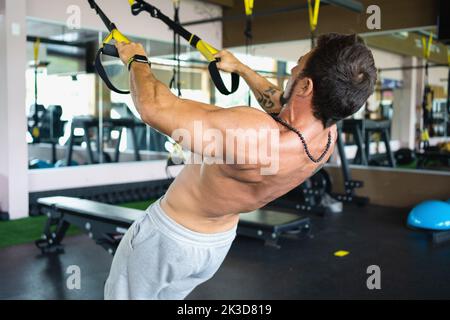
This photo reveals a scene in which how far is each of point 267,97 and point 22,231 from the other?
10.5 feet

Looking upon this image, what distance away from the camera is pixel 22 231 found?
159 inches

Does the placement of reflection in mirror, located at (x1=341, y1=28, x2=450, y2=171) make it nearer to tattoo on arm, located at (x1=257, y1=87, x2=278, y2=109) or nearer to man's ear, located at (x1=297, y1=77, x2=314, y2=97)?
tattoo on arm, located at (x1=257, y1=87, x2=278, y2=109)

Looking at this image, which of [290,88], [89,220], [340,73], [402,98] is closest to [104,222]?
[89,220]

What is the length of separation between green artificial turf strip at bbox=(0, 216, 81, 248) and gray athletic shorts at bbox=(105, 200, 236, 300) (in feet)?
8.57

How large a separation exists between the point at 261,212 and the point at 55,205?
1.64 metres

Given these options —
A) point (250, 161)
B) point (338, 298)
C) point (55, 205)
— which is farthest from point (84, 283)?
point (250, 161)

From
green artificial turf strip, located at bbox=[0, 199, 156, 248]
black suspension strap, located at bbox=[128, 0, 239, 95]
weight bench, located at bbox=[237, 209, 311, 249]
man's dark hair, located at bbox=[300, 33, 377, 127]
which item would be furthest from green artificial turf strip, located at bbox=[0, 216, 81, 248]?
man's dark hair, located at bbox=[300, 33, 377, 127]

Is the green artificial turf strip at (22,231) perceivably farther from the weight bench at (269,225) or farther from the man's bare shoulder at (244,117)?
the man's bare shoulder at (244,117)

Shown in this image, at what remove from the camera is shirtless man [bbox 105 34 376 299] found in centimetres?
113

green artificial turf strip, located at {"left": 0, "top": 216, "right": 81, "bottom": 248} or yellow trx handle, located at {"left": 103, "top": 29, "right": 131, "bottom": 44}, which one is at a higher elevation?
yellow trx handle, located at {"left": 103, "top": 29, "right": 131, "bottom": 44}

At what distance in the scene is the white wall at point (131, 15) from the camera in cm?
463

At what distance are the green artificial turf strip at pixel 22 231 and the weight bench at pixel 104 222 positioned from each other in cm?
34

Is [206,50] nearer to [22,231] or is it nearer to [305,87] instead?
[305,87]
